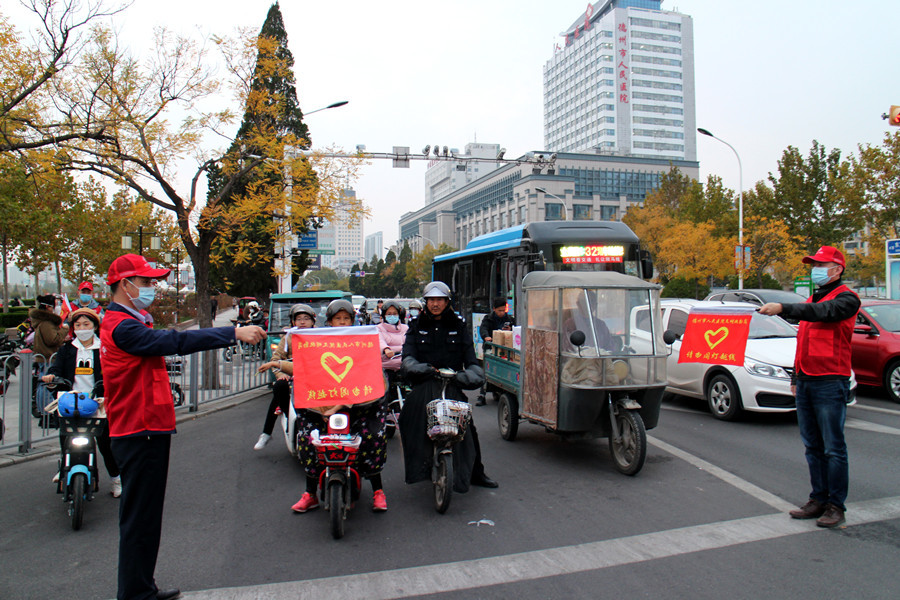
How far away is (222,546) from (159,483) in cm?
127

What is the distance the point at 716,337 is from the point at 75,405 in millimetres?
5881

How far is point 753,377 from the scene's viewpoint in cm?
854

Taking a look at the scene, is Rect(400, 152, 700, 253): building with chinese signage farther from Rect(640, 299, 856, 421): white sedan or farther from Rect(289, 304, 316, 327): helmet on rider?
Rect(289, 304, 316, 327): helmet on rider

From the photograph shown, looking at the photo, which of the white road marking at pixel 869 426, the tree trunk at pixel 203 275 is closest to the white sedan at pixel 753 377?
the white road marking at pixel 869 426

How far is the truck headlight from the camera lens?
8453mm

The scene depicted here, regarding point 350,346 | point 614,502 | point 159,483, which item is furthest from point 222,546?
point 614,502

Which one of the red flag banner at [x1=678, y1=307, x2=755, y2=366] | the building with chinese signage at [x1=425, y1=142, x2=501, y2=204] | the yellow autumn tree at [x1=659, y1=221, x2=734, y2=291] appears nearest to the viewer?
the red flag banner at [x1=678, y1=307, x2=755, y2=366]

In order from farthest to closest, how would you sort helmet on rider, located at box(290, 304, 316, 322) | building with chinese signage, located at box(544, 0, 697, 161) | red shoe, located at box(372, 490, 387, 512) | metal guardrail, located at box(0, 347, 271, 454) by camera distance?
building with chinese signage, located at box(544, 0, 697, 161)
metal guardrail, located at box(0, 347, 271, 454)
helmet on rider, located at box(290, 304, 316, 322)
red shoe, located at box(372, 490, 387, 512)

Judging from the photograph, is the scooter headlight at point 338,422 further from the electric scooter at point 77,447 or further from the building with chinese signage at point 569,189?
the building with chinese signage at point 569,189

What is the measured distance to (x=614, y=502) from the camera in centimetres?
545

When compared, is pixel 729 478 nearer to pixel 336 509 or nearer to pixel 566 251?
pixel 336 509

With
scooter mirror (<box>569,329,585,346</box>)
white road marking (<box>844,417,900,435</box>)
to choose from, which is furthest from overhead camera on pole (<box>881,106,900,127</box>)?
scooter mirror (<box>569,329,585,346</box>)

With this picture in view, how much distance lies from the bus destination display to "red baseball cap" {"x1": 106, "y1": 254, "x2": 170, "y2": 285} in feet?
30.3

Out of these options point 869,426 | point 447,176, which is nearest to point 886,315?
point 869,426
